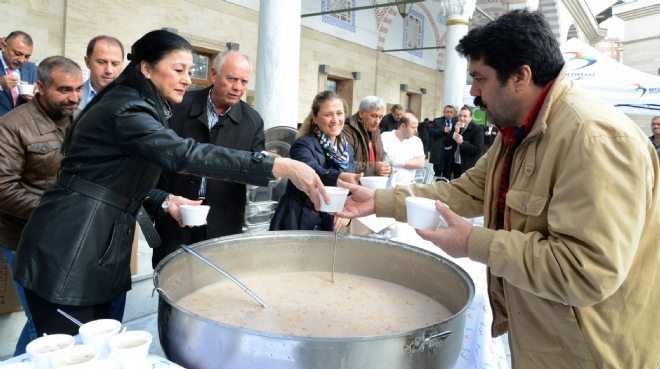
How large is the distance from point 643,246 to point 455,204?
25.5 inches

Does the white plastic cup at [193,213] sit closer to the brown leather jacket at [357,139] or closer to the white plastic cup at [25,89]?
the brown leather jacket at [357,139]

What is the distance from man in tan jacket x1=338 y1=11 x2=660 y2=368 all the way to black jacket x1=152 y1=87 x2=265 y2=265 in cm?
154

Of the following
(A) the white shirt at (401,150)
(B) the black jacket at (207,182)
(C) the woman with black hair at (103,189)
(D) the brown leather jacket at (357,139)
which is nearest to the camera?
(C) the woman with black hair at (103,189)

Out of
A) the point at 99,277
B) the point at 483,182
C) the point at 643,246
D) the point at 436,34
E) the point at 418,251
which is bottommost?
the point at 99,277

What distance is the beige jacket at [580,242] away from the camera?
1.08 meters

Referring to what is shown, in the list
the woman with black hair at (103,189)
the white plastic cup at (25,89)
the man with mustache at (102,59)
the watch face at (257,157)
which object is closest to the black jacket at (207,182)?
the man with mustache at (102,59)

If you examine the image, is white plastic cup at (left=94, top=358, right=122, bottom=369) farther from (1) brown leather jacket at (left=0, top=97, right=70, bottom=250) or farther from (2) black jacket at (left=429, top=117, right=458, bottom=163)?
(2) black jacket at (left=429, top=117, right=458, bottom=163)

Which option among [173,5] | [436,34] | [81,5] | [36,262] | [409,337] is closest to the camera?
[409,337]

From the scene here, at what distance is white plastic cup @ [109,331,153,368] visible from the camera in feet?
2.99

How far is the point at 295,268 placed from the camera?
177cm

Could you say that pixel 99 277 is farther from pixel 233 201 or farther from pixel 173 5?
pixel 173 5

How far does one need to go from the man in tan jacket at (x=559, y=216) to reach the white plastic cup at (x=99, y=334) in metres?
0.82

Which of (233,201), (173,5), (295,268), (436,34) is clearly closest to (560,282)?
(295,268)

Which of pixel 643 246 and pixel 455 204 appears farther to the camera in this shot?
pixel 455 204
